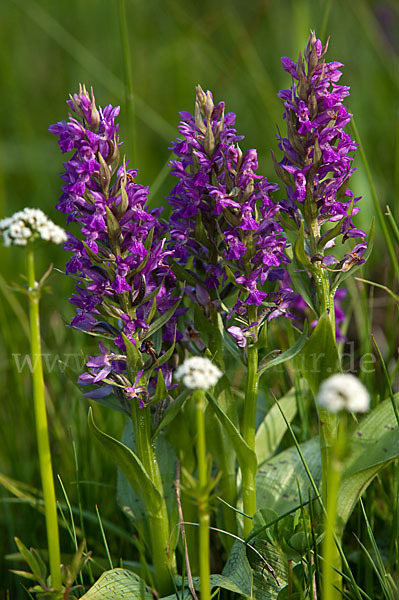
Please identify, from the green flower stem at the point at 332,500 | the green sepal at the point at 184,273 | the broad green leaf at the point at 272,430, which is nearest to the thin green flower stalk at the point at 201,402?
the green flower stem at the point at 332,500

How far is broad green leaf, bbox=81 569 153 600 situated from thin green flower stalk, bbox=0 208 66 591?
17cm

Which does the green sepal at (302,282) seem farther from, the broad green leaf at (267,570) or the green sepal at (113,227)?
the broad green leaf at (267,570)

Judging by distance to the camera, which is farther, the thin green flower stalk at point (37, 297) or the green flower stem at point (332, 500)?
the thin green flower stalk at point (37, 297)

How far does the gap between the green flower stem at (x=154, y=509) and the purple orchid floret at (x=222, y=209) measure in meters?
0.48

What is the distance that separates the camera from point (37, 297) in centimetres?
180

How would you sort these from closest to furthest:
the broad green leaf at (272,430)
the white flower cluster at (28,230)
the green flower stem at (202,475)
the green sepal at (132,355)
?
the green flower stem at (202,475)
the white flower cluster at (28,230)
the green sepal at (132,355)
the broad green leaf at (272,430)

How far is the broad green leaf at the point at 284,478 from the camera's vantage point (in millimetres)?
2627

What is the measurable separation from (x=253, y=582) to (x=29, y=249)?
141 centimetres

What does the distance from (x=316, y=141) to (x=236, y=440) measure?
3.64ft

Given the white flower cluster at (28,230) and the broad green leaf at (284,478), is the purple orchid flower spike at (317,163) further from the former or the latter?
the white flower cluster at (28,230)

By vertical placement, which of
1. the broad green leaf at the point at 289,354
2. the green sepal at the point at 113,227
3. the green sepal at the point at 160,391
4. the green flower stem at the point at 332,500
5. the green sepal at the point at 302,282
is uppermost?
the green sepal at the point at 113,227

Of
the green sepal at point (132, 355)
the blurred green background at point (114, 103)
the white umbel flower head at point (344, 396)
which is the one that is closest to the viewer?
the white umbel flower head at point (344, 396)

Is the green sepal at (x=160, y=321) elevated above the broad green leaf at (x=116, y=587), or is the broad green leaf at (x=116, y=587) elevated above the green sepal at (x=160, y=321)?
the green sepal at (x=160, y=321)

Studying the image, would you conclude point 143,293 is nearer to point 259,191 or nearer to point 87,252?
point 87,252
